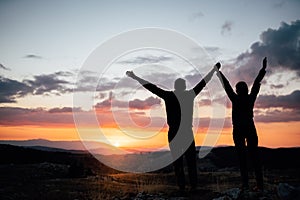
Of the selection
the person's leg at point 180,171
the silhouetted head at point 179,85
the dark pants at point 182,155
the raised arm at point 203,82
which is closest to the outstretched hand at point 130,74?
the silhouetted head at point 179,85

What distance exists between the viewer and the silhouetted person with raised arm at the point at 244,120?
9.84m

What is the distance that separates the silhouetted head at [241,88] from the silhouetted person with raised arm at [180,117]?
832 millimetres

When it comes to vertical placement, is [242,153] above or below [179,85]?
below

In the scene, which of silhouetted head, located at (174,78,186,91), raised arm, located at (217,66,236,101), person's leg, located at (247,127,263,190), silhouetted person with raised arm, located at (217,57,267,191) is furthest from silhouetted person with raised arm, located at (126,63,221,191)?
person's leg, located at (247,127,263,190)

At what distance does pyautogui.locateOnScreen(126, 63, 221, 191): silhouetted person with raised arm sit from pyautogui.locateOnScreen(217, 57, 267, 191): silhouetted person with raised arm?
0.94m

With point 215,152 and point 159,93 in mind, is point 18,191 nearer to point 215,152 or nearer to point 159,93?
point 159,93

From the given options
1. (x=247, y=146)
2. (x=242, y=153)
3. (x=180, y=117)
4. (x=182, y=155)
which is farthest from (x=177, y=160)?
(x=247, y=146)

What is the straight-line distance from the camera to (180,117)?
33.8 ft

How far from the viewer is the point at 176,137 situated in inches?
404

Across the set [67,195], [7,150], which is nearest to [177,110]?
[67,195]

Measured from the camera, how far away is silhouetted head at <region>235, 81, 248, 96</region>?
32.7 ft

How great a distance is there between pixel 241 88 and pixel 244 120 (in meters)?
0.91

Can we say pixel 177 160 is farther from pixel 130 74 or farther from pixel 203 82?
pixel 130 74

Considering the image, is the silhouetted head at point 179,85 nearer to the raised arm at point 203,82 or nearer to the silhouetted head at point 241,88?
the raised arm at point 203,82
